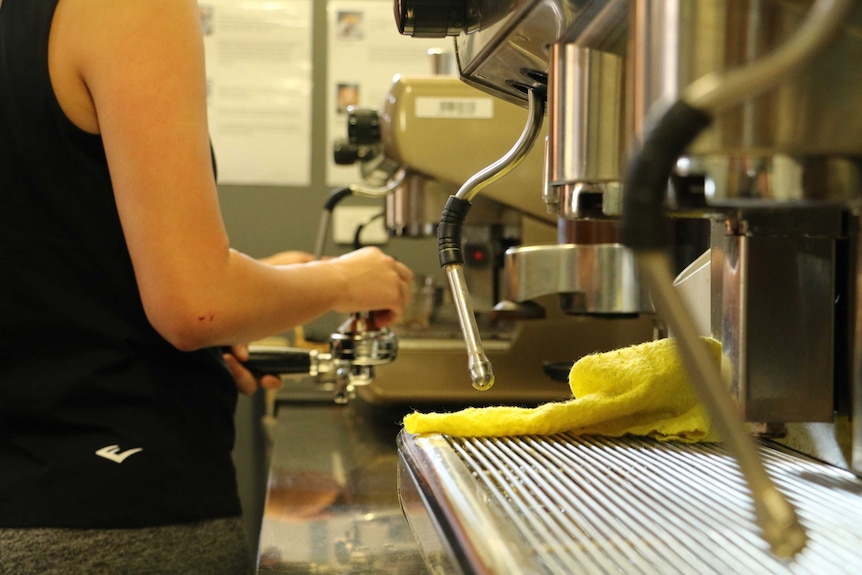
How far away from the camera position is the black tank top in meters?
0.69

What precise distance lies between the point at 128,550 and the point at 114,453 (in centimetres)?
8

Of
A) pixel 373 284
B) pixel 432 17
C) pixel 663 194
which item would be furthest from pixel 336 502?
pixel 663 194

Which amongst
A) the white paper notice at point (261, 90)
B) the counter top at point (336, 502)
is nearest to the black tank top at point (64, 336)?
the counter top at point (336, 502)

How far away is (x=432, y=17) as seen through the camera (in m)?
0.51

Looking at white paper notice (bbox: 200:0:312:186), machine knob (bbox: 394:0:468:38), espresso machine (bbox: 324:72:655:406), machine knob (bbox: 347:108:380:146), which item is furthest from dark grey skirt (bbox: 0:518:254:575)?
white paper notice (bbox: 200:0:312:186)

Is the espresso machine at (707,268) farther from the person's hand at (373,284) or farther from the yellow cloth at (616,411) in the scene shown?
the person's hand at (373,284)

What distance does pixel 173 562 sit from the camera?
73cm

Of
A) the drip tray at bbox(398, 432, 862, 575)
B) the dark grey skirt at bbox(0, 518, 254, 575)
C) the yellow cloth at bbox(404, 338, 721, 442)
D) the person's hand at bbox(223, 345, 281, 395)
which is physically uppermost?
the yellow cloth at bbox(404, 338, 721, 442)

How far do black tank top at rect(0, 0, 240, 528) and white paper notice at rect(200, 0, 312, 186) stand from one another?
1.39 meters

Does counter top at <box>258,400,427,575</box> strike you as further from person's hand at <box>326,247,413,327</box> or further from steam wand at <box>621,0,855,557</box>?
steam wand at <box>621,0,855,557</box>

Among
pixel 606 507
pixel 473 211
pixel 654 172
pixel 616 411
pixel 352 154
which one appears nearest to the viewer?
pixel 654 172

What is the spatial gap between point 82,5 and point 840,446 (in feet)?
1.97

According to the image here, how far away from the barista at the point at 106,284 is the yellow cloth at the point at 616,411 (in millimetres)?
307

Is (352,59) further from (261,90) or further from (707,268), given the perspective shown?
(707,268)
